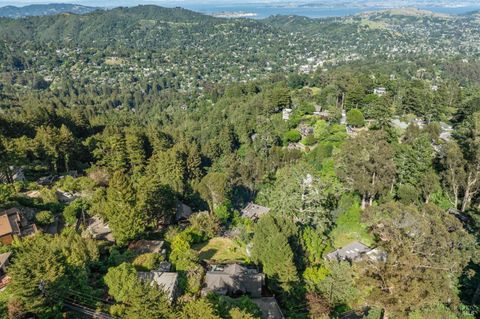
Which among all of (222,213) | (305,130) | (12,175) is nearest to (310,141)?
(305,130)

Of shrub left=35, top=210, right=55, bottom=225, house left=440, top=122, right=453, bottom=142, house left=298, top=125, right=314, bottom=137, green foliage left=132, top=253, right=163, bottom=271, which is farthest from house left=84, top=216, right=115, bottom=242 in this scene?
house left=440, top=122, right=453, bottom=142

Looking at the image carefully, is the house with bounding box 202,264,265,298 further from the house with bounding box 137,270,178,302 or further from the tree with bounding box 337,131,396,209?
the tree with bounding box 337,131,396,209

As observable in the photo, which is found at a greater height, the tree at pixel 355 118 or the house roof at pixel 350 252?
the tree at pixel 355 118

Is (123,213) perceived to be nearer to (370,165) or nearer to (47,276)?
(47,276)

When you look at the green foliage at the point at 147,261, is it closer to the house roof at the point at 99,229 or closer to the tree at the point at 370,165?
the house roof at the point at 99,229

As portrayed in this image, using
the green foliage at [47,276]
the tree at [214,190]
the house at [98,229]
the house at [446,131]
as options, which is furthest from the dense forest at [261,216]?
the house at [446,131]
